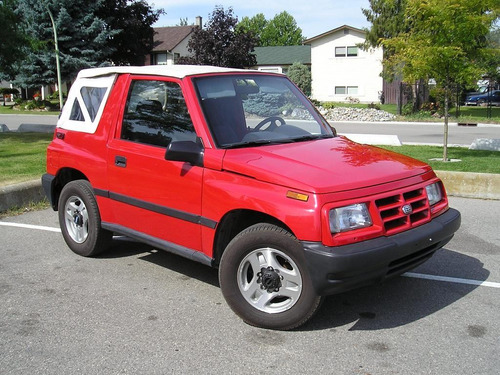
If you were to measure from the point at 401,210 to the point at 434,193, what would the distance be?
0.62 meters

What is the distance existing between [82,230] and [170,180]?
1.68 metres

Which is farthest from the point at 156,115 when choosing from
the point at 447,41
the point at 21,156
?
the point at 447,41

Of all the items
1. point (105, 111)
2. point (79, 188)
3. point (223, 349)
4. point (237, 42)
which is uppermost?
point (237, 42)

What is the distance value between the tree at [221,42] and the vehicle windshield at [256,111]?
895 inches

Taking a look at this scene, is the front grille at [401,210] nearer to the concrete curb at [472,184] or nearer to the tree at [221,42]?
the concrete curb at [472,184]

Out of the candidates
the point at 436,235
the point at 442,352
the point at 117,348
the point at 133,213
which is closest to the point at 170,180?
the point at 133,213

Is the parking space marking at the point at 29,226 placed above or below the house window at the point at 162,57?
below

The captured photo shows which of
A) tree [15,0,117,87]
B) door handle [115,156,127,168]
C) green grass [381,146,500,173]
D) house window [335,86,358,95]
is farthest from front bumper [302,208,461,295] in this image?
house window [335,86,358,95]

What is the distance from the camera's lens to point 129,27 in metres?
38.8

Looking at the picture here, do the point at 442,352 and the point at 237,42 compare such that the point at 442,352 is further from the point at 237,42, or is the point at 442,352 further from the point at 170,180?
the point at 237,42

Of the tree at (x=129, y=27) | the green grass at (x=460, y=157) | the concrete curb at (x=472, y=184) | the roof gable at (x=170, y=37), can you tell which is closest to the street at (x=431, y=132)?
the green grass at (x=460, y=157)

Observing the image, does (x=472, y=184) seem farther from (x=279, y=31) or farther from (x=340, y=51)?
(x=279, y=31)

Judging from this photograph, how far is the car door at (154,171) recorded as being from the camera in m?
4.36

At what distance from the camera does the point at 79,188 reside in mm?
5430
